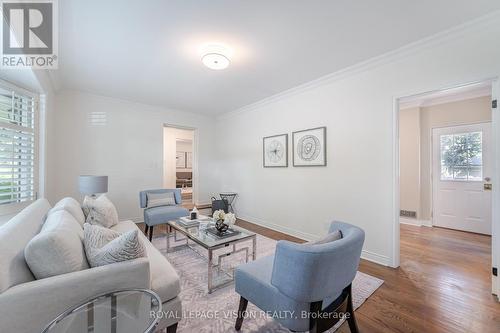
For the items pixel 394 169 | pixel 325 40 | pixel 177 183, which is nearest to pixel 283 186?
pixel 394 169

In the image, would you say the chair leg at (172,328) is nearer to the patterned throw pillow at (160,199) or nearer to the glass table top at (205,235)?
the glass table top at (205,235)

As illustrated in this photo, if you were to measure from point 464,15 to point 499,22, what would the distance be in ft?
Result: 0.97

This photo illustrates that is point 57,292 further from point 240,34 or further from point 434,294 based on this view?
point 434,294

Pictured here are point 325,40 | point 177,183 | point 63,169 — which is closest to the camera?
point 325,40

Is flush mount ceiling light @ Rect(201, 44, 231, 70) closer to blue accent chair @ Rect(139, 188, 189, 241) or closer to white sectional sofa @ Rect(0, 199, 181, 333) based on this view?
white sectional sofa @ Rect(0, 199, 181, 333)

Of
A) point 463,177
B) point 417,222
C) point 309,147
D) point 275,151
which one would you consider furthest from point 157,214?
point 463,177

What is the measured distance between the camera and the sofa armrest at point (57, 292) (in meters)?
0.93

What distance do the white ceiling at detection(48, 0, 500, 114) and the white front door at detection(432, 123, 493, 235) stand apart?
2.90m

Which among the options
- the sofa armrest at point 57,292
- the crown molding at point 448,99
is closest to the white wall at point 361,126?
the crown molding at point 448,99

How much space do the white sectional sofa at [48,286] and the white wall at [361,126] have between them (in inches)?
97.5

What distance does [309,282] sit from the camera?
1084 millimetres

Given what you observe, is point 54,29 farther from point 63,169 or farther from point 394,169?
point 394,169

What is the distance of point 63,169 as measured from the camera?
3.72 meters

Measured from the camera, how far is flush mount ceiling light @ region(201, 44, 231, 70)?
2.36 metres
